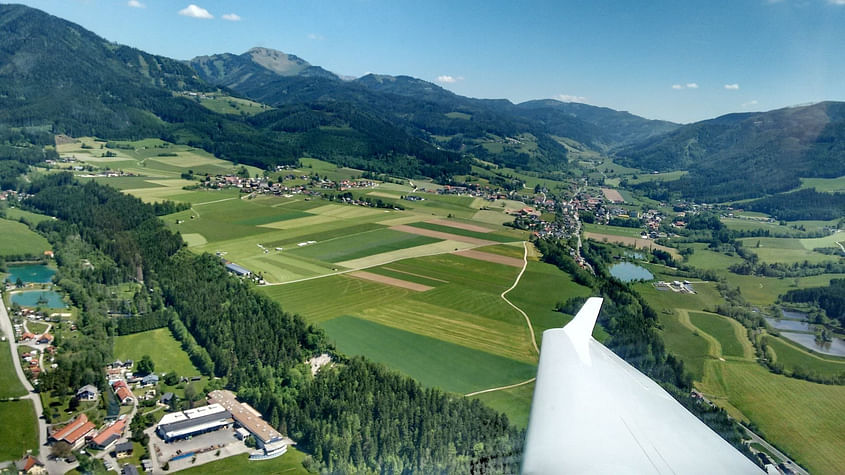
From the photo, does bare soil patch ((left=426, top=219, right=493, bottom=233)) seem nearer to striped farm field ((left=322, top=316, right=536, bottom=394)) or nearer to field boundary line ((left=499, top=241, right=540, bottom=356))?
field boundary line ((left=499, top=241, right=540, bottom=356))

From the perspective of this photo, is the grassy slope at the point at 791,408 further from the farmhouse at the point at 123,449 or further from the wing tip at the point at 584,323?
the farmhouse at the point at 123,449

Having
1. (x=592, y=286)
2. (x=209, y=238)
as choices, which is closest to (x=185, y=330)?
(x=209, y=238)

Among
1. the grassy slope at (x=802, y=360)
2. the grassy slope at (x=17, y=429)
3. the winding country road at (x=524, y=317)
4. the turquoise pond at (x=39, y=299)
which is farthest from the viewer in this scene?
the turquoise pond at (x=39, y=299)

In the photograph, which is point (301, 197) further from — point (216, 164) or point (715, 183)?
point (715, 183)

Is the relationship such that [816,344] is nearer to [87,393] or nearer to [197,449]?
[197,449]

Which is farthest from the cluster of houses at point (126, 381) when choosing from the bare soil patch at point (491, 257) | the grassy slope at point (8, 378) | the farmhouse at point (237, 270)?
the bare soil patch at point (491, 257)

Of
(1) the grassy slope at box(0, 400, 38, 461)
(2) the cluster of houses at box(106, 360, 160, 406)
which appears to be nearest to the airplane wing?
(1) the grassy slope at box(0, 400, 38, 461)
